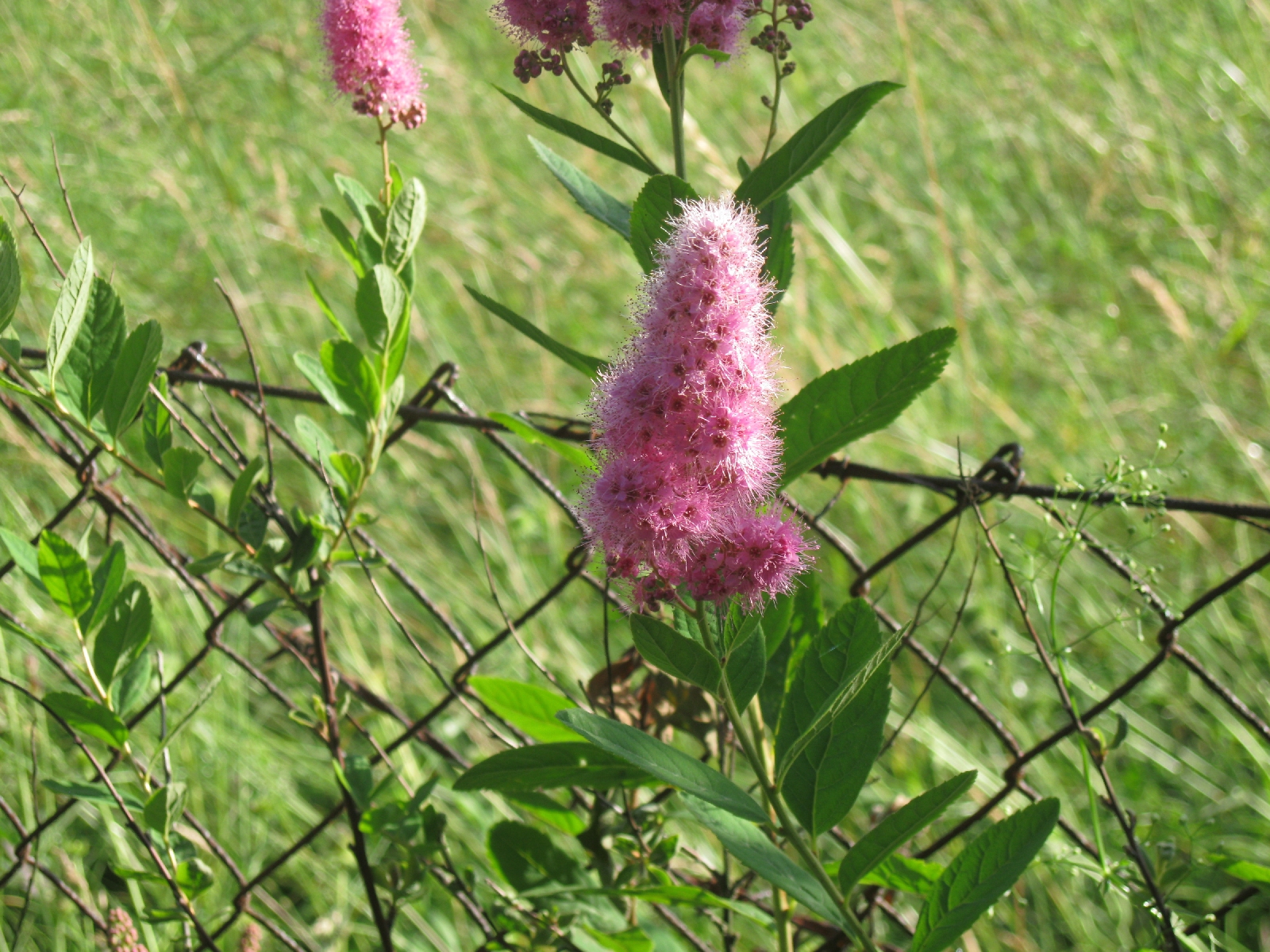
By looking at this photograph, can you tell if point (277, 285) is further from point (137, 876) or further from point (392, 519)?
point (137, 876)

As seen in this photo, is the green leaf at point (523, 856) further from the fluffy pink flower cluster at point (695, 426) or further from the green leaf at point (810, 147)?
the green leaf at point (810, 147)

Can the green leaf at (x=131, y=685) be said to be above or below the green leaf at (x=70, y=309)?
below

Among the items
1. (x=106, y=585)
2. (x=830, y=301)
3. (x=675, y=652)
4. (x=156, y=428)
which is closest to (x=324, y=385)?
(x=156, y=428)

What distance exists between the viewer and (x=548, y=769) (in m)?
0.75

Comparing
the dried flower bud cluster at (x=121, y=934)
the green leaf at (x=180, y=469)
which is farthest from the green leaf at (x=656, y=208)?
the dried flower bud cluster at (x=121, y=934)

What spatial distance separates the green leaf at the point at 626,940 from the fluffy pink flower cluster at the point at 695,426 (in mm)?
412

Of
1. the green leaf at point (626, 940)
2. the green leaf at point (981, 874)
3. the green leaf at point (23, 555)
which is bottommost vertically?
the green leaf at point (23, 555)

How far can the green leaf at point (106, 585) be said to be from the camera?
0.96 m

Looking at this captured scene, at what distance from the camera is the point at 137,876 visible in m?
0.92

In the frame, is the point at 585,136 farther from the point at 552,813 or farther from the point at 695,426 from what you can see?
the point at 552,813

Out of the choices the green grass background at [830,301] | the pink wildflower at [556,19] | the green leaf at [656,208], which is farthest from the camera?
the green grass background at [830,301]

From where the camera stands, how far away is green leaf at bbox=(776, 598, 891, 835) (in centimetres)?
73

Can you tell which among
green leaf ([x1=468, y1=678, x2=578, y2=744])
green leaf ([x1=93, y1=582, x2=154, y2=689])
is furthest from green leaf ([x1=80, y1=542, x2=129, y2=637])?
green leaf ([x1=468, y1=678, x2=578, y2=744])

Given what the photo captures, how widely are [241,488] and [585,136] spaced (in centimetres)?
40
